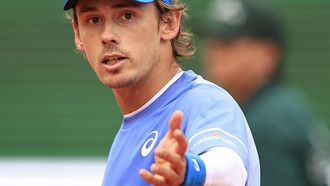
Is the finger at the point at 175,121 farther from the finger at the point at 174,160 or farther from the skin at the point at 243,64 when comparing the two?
the skin at the point at 243,64

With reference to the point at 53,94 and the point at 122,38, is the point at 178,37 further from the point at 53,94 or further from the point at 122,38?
the point at 53,94

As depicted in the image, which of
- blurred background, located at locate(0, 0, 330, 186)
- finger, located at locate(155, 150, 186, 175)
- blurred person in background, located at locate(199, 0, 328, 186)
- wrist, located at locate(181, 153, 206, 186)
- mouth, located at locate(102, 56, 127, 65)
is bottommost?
blurred background, located at locate(0, 0, 330, 186)

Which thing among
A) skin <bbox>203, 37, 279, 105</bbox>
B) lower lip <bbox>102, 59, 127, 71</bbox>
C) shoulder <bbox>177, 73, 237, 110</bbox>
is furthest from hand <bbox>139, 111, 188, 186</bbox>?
skin <bbox>203, 37, 279, 105</bbox>

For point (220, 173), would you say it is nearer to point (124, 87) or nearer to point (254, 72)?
point (124, 87)

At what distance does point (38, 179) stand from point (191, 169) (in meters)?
5.36

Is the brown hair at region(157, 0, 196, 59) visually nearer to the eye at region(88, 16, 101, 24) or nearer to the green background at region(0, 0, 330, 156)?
the eye at region(88, 16, 101, 24)

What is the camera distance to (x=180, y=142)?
2.98m

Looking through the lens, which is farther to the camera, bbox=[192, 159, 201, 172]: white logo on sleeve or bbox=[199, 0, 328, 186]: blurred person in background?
bbox=[199, 0, 328, 186]: blurred person in background

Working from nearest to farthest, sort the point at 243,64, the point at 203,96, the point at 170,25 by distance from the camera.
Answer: the point at 203,96 < the point at 170,25 < the point at 243,64

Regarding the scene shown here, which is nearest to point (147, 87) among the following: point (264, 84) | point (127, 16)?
point (127, 16)

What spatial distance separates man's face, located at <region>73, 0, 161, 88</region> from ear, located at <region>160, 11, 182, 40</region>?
55 mm

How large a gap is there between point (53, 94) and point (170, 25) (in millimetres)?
4648

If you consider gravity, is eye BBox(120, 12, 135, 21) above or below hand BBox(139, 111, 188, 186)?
above

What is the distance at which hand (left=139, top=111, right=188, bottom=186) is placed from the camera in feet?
9.75
